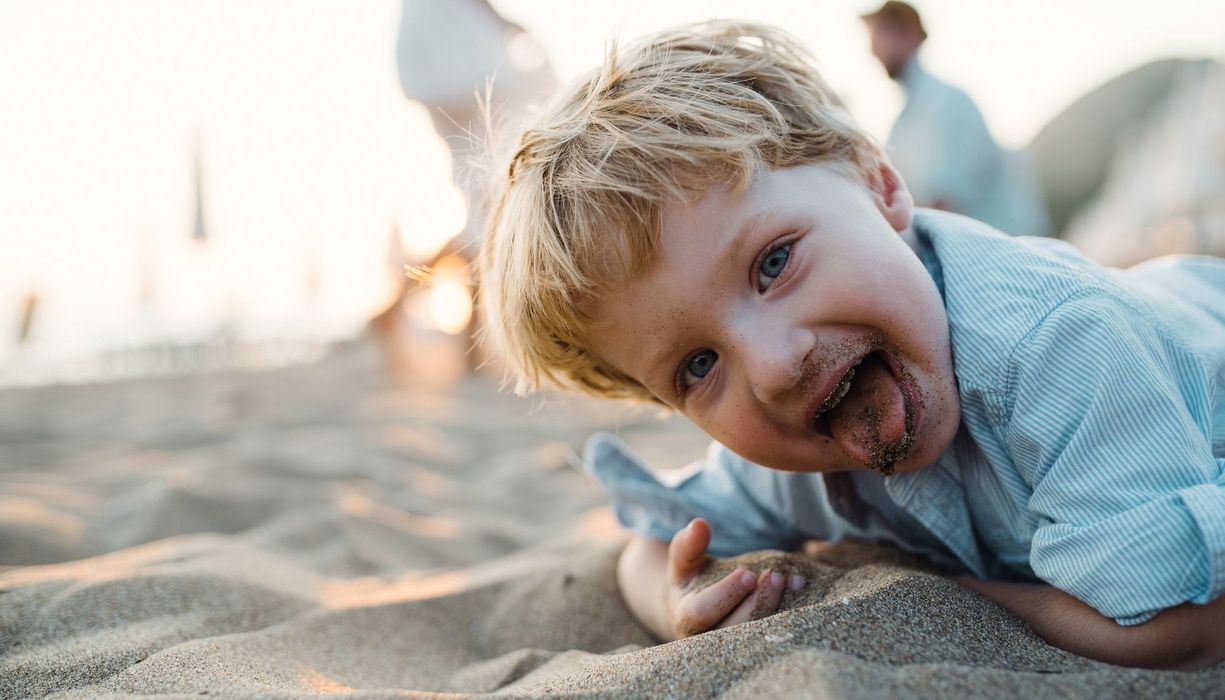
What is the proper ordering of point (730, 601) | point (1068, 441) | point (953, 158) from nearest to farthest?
point (1068, 441) < point (730, 601) < point (953, 158)

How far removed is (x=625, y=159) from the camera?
1354mm

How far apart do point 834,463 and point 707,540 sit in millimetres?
282

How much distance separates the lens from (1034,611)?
1161 mm

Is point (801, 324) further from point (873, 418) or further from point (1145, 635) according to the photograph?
point (1145, 635)

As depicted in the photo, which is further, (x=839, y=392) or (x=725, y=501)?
(x=725, y=501)

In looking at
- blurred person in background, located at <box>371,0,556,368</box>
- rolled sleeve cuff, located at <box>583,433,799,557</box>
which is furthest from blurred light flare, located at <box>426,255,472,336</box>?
rolled sleeve cuff, located at <box>583,433,799,557</box>

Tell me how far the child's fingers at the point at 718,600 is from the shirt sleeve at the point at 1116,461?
1.27 ft

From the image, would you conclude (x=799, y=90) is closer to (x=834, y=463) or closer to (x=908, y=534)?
(x=834, y=463)

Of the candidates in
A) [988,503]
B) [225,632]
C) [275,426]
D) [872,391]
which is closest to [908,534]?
[988,503]

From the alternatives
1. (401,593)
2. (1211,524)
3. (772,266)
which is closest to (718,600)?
(772,266)

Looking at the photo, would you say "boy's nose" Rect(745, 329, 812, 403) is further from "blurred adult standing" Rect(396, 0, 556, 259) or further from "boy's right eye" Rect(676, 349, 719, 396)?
"blurred adult standing" Rect(396, 0, 556, 259)

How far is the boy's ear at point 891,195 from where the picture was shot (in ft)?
4.81

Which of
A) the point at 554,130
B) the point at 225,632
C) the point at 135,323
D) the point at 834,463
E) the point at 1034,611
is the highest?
the point at 554,130

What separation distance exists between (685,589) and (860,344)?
522mm
